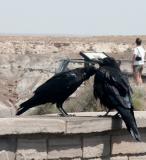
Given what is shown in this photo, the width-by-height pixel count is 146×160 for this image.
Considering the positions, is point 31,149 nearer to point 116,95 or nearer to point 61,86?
point 61,86

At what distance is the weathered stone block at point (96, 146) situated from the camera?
296 inches

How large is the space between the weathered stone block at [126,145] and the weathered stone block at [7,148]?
1144 mm

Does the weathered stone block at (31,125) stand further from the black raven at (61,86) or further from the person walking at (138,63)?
the person walking at (138,63)

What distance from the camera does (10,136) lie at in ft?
23.2

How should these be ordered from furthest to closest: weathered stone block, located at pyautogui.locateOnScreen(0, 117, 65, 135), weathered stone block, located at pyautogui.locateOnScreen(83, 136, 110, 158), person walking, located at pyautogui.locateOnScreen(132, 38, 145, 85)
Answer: person walking, located at pyautogui.locateOnScreen(132, 38, 145, 85), weathered stone block, located at pyautogui.locateOnScreen(83, 136, 110, 158), weathered stone block, located at pyautogui.locateOnScreen(0, 117, 65, 135)

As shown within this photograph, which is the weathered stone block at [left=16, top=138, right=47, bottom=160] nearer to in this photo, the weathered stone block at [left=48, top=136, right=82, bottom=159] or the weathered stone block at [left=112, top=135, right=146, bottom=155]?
the weathered stone block at [left=48, top=136, right=82, bottom=159]

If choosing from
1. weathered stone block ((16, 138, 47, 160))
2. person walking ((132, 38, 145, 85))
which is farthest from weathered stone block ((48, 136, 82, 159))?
person walking ((132, 38, 145, 85))

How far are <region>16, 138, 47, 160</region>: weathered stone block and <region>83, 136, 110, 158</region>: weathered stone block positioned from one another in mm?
467

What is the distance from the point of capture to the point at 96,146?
24.9 ft

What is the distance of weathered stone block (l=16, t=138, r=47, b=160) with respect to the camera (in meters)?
7.15

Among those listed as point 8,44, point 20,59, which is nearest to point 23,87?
point 20,59

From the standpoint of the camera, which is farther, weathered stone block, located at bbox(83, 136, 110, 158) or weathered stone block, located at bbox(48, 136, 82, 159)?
weathered stone block, located at bbox(83, 136, 110, 158)

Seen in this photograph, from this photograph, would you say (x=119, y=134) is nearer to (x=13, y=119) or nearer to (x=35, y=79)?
(x=13, y=119)

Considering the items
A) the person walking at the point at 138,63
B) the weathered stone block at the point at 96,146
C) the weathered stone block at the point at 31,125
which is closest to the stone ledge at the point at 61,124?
the weathered stone block at the point at 31,125
